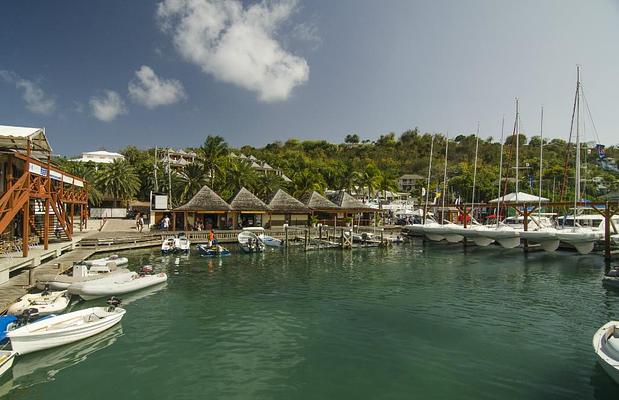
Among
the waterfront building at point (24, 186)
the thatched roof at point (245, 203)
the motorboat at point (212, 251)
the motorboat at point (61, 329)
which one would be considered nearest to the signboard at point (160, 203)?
the thatched roof at point (245, 203)

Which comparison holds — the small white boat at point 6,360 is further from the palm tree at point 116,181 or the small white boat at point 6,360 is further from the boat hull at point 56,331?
the palm tree at point 116,181

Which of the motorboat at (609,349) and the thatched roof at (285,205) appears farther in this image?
the thatched roof at (285,205)

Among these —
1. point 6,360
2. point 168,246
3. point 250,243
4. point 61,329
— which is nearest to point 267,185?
point 250,243

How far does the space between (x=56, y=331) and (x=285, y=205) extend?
125ft

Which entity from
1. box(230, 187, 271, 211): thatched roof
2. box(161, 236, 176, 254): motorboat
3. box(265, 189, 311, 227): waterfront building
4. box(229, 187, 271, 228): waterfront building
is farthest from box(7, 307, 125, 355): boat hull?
box(265, 189, 311, 227): waterfront building

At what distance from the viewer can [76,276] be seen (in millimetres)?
20406

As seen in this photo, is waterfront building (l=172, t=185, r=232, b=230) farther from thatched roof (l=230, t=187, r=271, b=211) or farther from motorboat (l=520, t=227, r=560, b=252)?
motorboat (l=520, t=227, r=560, b=252)

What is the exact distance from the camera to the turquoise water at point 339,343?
10.8 meters

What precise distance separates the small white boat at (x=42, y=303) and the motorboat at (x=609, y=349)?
66.0 ft

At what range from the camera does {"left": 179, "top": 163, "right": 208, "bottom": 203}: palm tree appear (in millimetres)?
55594

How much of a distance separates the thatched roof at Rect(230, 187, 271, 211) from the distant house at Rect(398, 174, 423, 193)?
91475 mm

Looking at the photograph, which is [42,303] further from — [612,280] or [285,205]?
[285,205]

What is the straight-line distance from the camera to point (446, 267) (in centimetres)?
3172

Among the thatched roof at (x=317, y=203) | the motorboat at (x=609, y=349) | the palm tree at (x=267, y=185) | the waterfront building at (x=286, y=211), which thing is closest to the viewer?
the motorboat at (x=609, y=349)
